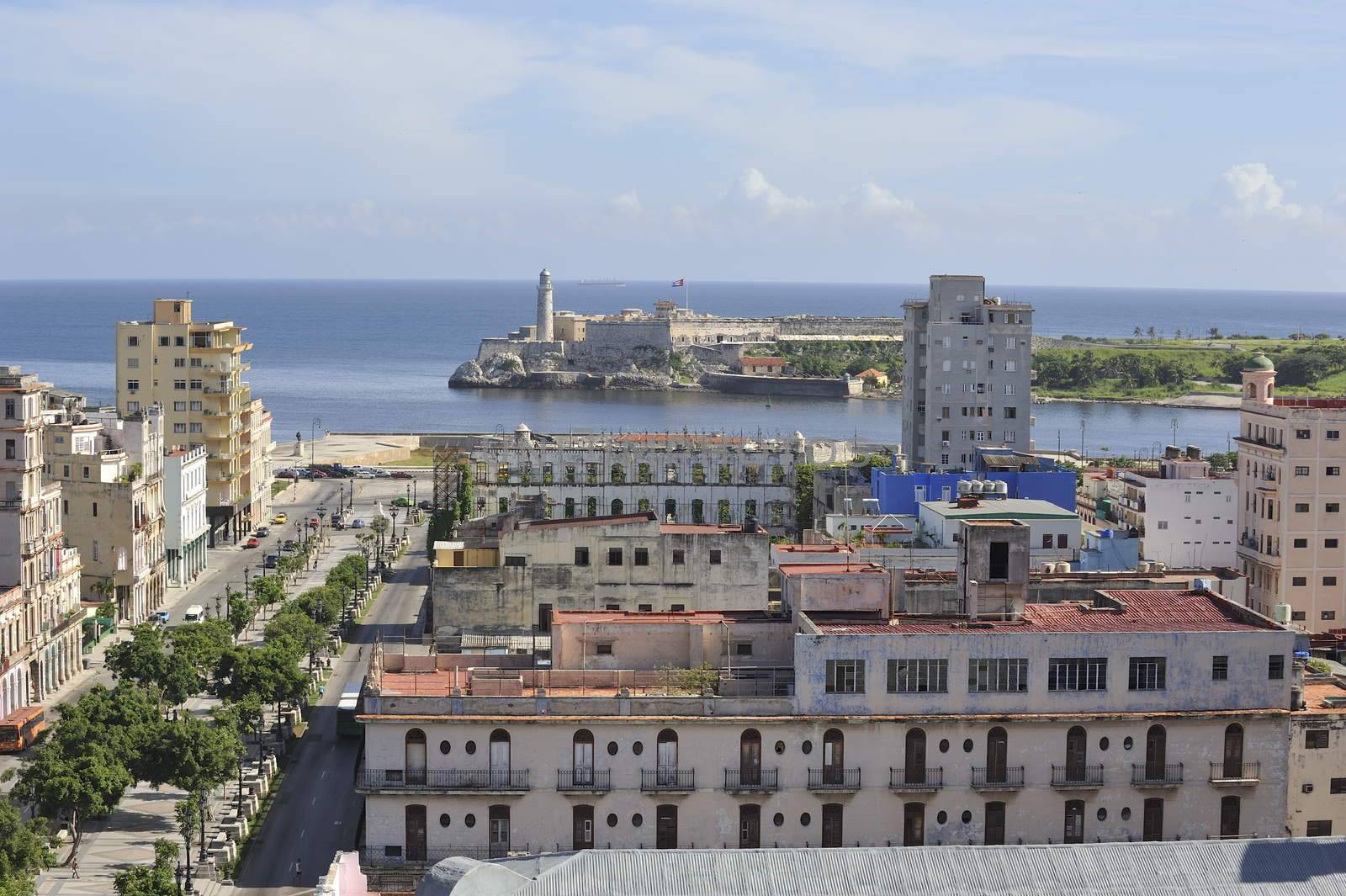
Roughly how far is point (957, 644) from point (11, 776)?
2753 cm

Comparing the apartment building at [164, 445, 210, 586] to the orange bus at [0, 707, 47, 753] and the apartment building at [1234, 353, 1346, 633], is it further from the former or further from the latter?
the apartment building at [1234, 353, 1346, 633]

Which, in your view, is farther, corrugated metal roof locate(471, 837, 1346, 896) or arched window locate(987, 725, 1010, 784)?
arched window locate(987, 725, 1010, 784)

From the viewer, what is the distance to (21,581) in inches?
2520

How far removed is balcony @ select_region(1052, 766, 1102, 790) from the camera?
38406mm

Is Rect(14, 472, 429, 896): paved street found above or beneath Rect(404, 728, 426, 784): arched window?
beneath

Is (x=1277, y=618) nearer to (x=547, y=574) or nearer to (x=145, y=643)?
(x=547, y=574)

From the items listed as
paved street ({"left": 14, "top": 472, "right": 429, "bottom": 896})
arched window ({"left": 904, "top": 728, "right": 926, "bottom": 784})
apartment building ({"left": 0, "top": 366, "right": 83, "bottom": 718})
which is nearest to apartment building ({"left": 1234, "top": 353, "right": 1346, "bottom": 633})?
paved street ({"left": 14, "top": 472, "right": 429, "bottom": 896})

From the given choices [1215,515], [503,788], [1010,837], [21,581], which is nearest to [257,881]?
[503,788]

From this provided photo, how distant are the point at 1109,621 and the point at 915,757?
5.41 metres

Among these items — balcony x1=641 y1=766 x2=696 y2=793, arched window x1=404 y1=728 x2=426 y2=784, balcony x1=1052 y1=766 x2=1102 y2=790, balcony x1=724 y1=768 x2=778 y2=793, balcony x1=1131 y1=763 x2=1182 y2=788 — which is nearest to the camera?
arched window x1=404 y1=728 x2=426 y2=784

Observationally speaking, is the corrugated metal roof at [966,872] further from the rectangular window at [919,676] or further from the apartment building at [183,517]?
the apartment building at [183,517]

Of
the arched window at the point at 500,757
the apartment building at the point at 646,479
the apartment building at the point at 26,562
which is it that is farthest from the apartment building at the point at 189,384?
the arched window at the point at 500,757

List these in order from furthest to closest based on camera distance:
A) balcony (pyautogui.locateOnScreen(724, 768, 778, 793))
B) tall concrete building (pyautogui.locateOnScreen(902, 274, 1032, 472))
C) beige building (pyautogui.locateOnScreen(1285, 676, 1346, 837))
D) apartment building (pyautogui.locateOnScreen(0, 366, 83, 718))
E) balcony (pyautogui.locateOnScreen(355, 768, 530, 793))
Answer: tall concrete building (pyautogui.locateOnScreen(902, 274, 1032, 472))
apartment building (pyautogui.locateOnScreen(0, 366, 83, 718))
beige building (pyautogui.locateOnScreen(1285, 676, 1346, 837))
balcony (pyautogui.locateOnScreen(724, 768, 778, 793))
balcony (pyautogui.locateOnScreen(355, 768, 530, 793))

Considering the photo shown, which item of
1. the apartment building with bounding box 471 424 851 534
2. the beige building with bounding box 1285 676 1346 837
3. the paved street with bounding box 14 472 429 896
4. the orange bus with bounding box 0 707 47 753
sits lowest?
the paved street with bounding box 14 472 429 896
